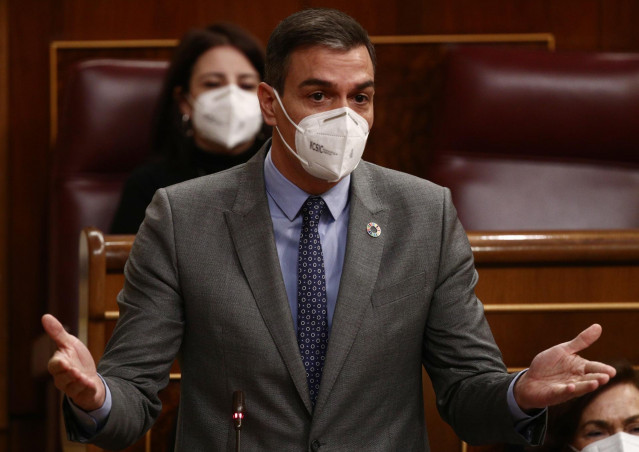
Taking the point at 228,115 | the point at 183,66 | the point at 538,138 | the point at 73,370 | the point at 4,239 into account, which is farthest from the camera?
the point at 4,239

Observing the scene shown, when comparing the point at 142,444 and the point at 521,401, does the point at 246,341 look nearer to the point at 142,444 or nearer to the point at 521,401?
the point at 521,401

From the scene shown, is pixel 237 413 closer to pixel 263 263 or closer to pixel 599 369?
pixel 263 263

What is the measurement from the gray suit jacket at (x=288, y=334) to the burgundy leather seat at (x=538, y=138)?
1233 millimetres

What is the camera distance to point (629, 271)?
192 centimetres

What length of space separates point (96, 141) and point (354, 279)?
1472mm

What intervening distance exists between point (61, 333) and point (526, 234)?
98cm

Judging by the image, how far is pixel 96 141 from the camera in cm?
274

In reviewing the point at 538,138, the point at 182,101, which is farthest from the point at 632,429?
the point at 182,101

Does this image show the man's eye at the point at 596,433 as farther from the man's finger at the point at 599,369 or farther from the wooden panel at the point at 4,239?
the wooden panel at the point at 4,239

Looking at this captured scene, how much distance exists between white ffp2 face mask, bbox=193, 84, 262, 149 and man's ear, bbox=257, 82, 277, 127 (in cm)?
93

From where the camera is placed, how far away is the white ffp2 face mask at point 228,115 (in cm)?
256

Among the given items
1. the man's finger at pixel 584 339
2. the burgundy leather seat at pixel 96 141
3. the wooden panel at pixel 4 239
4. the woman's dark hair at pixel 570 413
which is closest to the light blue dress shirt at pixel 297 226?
the man's finger at pixel 584 339

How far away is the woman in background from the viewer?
2574 millimetres

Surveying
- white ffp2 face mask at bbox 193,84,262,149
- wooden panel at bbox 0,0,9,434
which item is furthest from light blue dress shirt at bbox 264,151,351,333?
wooden panel at bbox 0,0,9,434
